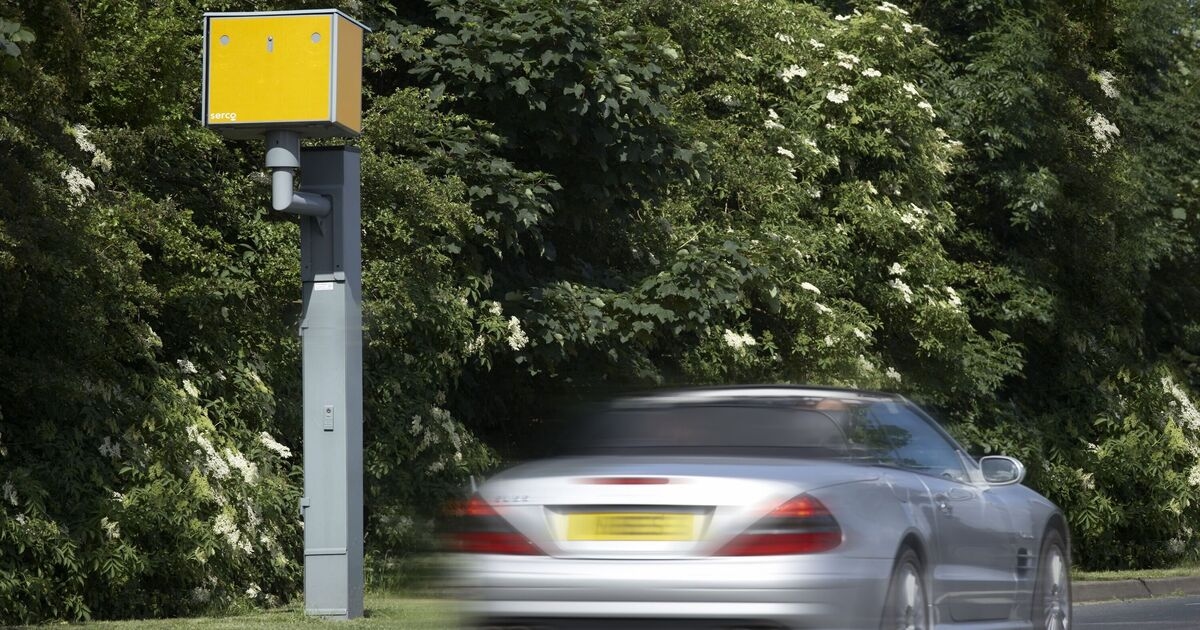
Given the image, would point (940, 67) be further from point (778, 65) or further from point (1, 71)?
point (1, 71)

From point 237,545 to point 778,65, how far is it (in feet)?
36.4

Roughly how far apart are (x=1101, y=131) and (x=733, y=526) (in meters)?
19.9

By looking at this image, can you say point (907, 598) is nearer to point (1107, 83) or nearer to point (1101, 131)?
point (1101, 131)

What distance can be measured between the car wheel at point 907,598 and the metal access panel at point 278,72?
6.60 meters

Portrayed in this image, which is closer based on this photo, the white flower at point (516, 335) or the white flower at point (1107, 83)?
the white flower at point (516, 335)

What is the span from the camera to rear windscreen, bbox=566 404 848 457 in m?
7.49

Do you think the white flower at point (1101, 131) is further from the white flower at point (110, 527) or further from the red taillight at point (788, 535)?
the red taillight at point (788, 535)

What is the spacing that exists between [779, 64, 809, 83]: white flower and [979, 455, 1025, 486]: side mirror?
553 inches

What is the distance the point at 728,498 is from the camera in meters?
6.82

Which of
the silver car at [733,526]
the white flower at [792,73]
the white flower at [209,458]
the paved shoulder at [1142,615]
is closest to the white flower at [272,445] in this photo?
the white flower at [209,458]

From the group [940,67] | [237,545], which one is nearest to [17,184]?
[237,545]

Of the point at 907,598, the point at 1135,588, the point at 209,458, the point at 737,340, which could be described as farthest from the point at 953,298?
the point at 907,598

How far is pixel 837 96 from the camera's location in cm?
2214

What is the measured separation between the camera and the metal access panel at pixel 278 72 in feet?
41.3
